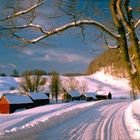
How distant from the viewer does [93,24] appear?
650 cm

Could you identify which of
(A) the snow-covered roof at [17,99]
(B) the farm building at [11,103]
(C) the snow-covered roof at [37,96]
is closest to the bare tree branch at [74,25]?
(B) the farm building at [11,103]

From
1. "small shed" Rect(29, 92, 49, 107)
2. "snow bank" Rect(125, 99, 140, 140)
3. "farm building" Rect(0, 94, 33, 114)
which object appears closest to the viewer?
"snow bank" Rect(125, 99, 140, 140)

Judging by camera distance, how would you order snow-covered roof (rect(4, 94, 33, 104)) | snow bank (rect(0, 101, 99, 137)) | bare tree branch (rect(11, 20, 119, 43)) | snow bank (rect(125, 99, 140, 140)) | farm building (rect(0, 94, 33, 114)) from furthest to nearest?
snow-covered roof (rect(4, 94, 33, 104)) → farm building (rect(0, 94, 33, 114)) → snow bank (rect(0, 101, 99, 137)) → snow bank (rect(125, 99, 140, 140)) → bare tree branch (rect(11, 20, 119, 43))

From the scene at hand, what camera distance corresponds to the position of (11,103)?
66.7 metres

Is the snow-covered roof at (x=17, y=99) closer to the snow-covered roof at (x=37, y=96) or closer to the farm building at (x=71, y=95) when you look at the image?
the snow-covered roof at (x=37, y=96)

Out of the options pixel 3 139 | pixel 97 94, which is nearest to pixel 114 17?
pixel 3 139

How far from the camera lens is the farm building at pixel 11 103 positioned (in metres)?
66.2

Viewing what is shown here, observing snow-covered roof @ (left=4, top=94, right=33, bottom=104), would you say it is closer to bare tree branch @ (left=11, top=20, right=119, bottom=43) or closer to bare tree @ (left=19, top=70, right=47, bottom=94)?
bare tree @ (left=19, top=70, right=47, bottom=94)

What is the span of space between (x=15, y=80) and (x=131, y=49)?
194192 mm

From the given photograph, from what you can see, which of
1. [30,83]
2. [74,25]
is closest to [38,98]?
[30,83]

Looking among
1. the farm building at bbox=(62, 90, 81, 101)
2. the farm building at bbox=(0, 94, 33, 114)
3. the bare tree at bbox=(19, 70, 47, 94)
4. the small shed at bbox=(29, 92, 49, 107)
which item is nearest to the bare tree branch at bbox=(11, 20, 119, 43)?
the farm building at bbox=(0, 94, 33, 114)

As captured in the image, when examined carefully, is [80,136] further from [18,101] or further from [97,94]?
[97,94]

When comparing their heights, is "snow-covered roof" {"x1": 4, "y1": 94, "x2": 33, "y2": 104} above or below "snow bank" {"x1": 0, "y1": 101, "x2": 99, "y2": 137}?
above

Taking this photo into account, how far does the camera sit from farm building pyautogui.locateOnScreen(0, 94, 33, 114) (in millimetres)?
66188
